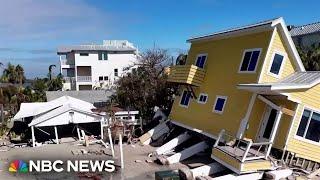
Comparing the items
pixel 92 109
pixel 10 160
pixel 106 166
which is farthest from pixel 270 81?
pixel 10 160

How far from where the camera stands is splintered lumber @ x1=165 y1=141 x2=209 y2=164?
22717 mm

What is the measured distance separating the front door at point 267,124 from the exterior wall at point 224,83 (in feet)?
3.68

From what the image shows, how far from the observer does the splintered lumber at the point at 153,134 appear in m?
28.4

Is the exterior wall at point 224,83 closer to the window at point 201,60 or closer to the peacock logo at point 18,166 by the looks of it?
the window at point 201,60

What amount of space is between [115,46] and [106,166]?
47136 millimetres

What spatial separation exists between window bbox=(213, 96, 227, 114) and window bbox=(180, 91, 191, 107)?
4.05m

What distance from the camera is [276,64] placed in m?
21.6

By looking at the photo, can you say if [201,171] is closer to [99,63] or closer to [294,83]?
[294,83]

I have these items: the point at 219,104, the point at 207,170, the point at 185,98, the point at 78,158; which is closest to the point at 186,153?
the point at 219,104

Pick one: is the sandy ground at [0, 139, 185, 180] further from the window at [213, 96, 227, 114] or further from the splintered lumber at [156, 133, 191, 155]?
the window at [213, 96, 227, 114]

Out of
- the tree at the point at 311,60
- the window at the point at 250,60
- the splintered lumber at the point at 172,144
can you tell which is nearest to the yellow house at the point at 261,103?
the window at the point at 250,60

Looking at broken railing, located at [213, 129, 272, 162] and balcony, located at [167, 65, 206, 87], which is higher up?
balcony, located at [167, 65, 206, 87]

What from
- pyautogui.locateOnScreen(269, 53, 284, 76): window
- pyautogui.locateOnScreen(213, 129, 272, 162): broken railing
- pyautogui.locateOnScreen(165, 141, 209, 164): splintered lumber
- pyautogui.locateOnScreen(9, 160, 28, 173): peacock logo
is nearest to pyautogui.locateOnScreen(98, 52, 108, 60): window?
pyautogui.locateOnScreen(9, 160, 28, 173): peacock logo

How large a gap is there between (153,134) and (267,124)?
9814 mm
